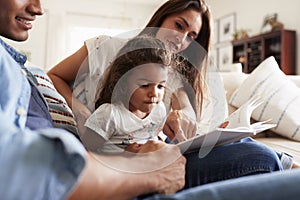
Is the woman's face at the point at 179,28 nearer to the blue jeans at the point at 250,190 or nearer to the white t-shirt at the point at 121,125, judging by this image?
the white t-shirt at the point at 121,125

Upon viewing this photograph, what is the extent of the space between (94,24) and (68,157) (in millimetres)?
5478

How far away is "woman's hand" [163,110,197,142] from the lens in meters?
1.01

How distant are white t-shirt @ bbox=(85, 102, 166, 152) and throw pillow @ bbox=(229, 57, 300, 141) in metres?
0.94

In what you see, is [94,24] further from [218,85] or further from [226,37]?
[218,85]

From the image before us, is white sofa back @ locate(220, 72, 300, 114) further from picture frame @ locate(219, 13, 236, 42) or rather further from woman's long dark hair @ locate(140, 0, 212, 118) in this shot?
picture frame @ locate(219, 13, 236, 42)

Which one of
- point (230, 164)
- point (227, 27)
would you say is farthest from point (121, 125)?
point (227, 27)

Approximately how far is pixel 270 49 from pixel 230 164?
3665 mm

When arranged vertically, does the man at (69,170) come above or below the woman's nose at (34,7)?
below

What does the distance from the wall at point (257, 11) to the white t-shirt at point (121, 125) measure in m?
3.31

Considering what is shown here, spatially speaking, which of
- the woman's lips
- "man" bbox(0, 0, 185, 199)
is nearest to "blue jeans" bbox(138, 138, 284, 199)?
"man" bbox(0, 0, 185, 199)

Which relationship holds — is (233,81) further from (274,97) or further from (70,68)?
(70,68)

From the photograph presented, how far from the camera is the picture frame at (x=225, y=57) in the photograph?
484 cm

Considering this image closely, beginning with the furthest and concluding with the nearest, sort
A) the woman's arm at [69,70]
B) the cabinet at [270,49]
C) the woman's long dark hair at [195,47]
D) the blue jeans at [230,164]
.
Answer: the cabinet at [270,49], the woman's long dark hair at [195,47], the woman's arm at [69,70], the blue jeans at [230,164]

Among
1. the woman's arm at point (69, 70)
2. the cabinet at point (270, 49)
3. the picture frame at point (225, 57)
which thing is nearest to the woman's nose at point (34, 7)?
the woman's arm at point (69, 70)
